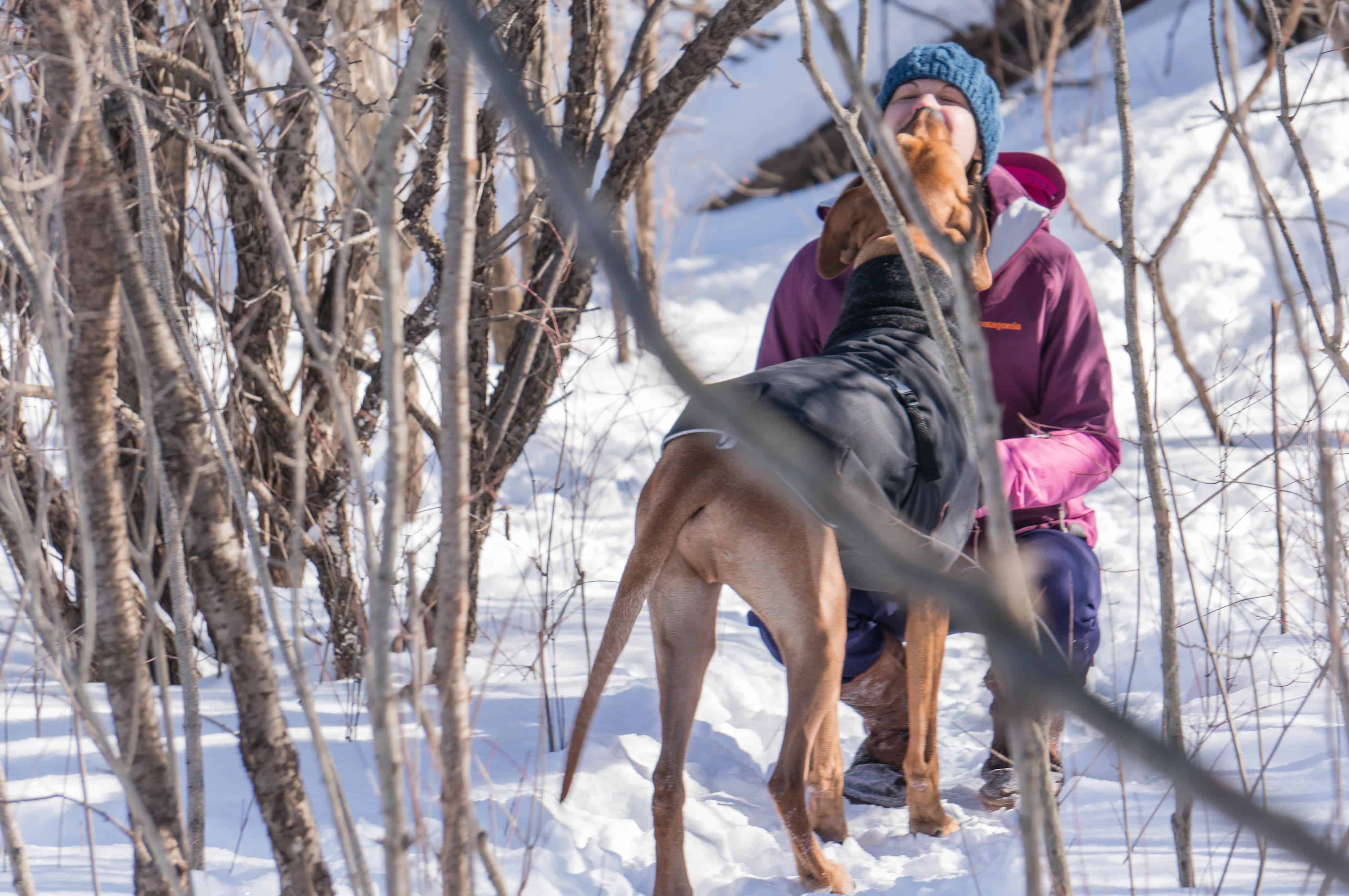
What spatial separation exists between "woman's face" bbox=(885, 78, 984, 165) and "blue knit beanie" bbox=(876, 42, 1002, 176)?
0.01m

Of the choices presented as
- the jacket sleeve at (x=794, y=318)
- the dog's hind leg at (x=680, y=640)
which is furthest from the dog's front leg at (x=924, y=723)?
the jacket sleeve at (x=794, y=318)

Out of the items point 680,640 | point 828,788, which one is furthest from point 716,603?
point 828,788

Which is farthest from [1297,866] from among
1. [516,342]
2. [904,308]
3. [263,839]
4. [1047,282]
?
[516,342]

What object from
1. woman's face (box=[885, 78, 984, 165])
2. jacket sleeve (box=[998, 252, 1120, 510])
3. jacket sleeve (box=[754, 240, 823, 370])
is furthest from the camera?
jacket sleeve (box=[754, 240, 823, 370])

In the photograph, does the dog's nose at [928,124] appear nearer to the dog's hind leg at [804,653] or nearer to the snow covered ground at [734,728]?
the snow covered ground at [734,728]

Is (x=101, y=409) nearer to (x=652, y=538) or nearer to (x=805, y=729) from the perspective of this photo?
(x=652, y=538)

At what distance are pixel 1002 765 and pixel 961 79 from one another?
1554 millimetres

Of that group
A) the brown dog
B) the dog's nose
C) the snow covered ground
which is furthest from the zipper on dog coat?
the dog's nose

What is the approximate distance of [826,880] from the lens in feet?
6.09

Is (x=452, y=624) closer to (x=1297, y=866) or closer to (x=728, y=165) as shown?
(x=1297, y=866)

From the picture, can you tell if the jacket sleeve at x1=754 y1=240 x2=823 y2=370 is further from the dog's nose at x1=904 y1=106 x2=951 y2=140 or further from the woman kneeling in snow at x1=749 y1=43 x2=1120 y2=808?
the dog's nose at x1=904 y1=106 x2=951 y2=140

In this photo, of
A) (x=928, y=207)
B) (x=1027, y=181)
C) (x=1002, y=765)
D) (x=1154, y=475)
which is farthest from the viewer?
(x=1027, y=181)

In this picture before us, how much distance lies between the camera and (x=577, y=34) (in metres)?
2.69

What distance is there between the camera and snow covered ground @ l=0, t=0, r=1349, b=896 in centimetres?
173
